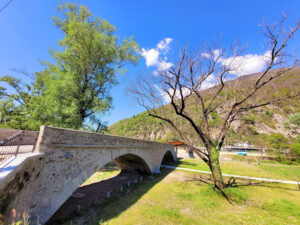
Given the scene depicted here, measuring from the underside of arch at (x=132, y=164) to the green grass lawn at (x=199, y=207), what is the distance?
378cm

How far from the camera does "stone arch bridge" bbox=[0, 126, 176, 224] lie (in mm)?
3320

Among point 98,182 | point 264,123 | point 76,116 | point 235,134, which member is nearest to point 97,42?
point 76,116

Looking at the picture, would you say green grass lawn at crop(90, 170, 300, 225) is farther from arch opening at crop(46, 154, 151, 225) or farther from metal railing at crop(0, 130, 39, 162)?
metal railing at crop(0, 130, 39, 162)

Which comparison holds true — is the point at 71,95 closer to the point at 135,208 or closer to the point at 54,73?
the point at 54,73

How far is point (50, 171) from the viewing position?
446 centimetres

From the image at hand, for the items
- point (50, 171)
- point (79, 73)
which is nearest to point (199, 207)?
point (50, 171)

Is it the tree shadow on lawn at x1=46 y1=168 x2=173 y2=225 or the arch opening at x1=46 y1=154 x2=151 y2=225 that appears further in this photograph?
the arch opening at x1=46 y1=154 x2=151 y2=225

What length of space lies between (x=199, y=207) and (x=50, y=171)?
26.0 feet

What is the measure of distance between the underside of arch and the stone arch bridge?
650cm

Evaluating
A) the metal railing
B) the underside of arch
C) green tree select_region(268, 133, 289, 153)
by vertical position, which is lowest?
the underside of arch

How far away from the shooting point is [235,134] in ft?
154

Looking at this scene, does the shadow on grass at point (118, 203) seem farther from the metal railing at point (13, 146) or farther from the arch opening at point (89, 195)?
the metal railing at point (13, 146)

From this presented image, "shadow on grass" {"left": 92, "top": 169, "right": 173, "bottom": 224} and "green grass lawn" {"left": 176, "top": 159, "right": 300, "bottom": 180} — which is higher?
"green grass lawn" {"left": 176, "top": 159, "right": 300, "bottom": 180}

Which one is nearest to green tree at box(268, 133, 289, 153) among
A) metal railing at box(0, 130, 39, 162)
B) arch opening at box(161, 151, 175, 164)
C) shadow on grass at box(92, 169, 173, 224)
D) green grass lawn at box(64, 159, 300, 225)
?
green grass lawn at box(64, 159, 300, 225)
